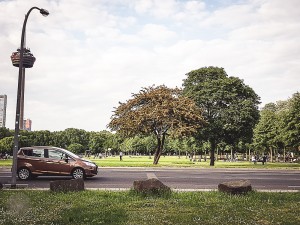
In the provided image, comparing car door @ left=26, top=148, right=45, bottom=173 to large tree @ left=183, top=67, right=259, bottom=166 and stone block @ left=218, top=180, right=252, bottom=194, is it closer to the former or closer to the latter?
stone block @ left=218, top=180, right=252, bottom=194

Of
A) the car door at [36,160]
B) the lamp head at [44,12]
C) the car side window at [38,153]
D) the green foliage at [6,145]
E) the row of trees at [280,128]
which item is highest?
the lamp head at [44,12]

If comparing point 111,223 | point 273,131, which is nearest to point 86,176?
point 111,223

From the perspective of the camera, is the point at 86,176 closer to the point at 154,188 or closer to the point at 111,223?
the point at 154,188

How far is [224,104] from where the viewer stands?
39.9 meters

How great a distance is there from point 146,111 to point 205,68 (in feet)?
36.8

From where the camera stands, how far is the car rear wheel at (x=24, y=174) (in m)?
17.8

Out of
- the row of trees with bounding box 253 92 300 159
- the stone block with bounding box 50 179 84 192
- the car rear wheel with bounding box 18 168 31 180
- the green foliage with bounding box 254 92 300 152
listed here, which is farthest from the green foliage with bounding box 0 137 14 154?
the stone block with bounding box 50 179 84 192

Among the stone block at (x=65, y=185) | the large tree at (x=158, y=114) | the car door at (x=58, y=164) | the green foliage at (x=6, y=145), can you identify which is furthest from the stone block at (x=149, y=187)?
the green foliage at (x=6, y=145)

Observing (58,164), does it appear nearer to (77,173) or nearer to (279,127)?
(77,173)

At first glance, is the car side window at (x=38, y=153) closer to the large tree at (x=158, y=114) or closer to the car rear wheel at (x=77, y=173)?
the car rear wheel at (x=77, y=173)

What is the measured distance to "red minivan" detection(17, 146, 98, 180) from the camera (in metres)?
17.7

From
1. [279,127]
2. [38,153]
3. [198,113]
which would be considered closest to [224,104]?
[198,113]

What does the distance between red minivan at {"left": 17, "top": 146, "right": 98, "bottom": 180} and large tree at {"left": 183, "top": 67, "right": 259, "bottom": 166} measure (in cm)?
2339

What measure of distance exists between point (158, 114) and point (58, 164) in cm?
1875
